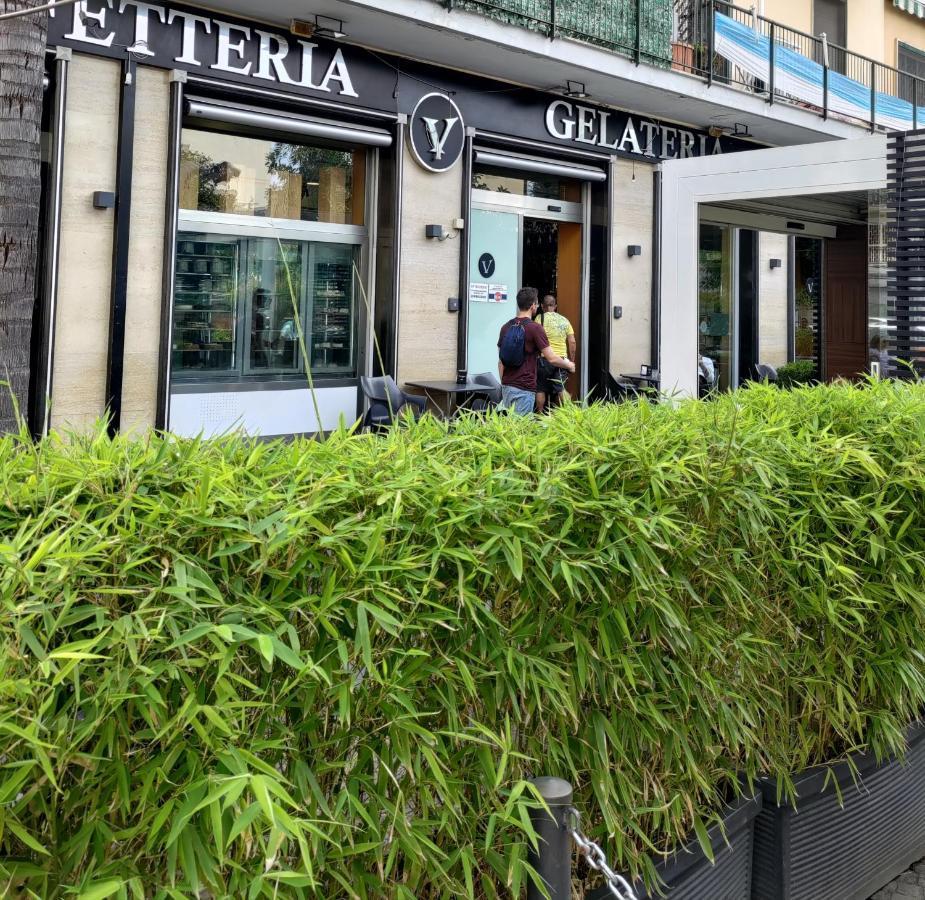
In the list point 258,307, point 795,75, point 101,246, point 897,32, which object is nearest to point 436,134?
point 258,307

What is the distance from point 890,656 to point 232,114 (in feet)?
30.2

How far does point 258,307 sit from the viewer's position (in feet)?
37.8

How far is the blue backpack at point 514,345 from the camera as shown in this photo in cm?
1073

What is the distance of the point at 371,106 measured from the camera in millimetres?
11891

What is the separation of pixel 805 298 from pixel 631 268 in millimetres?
4965

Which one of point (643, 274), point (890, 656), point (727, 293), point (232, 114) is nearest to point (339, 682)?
point (890, 656)

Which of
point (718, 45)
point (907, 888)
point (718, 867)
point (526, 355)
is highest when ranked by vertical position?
point (718, 45)

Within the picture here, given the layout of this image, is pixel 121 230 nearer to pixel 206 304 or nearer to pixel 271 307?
pixel 206 304

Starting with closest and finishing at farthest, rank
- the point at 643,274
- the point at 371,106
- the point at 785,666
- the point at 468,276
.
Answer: the point at 785,666 → the point at 371,106 → the point at 468,276 → the point at 643,274

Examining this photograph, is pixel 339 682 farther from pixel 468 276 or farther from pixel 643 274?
pixel 643 274

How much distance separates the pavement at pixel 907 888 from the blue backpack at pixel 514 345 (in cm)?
752

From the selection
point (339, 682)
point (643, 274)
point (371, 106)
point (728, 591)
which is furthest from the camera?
point (643, 274)

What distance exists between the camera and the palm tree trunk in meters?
5.10

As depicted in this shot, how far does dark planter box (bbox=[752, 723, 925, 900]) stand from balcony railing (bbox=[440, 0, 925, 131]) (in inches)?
384
